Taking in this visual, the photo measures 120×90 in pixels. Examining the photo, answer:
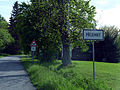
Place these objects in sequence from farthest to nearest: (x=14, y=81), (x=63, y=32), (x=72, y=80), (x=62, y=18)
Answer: (x=63, y=32) < (x=62, y=18) < (x=14, y=81) < (x=72, y=80)

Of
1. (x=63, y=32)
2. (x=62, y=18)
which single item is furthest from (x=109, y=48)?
(x=62, y=18)

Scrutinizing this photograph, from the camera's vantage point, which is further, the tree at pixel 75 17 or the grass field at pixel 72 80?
the tree at pixel 75 17

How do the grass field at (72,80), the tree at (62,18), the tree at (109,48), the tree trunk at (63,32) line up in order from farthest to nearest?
the tree at (109,48)
the tree at (62,18)
the tree trunk at (63,32)
the grass field at (72,80)

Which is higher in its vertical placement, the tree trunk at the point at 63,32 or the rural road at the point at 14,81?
the tree trunk at the point at 63,32

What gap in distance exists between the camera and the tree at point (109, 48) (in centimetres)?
3475

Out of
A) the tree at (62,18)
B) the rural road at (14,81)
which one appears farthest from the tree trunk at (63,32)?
the rural road at (14,81)

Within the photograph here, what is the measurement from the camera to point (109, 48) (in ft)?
115

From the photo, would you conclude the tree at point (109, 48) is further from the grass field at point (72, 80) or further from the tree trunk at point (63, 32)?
the grass field at point (72, 80)

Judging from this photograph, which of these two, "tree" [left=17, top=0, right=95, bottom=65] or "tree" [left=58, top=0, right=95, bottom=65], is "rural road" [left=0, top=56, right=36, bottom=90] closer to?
"tree" [left=17, top=0, right=95, bottom=65]

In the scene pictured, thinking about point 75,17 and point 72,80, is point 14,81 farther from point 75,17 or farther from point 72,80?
point 75,17

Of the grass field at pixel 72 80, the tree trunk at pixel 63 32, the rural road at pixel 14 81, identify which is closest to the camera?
the grass field at pixel 72 80

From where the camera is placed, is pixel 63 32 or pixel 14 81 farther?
pixel 63 32

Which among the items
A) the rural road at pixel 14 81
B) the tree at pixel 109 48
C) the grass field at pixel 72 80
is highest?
the tree at pixel 109 48

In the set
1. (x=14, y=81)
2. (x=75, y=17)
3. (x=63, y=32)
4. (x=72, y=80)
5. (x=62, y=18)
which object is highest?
(x=75, y=17)
